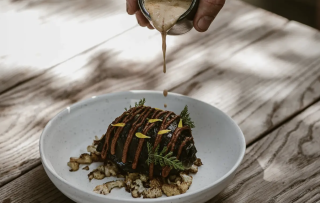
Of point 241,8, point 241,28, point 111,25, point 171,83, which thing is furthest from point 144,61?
point 241,8

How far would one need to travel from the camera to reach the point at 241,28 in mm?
2404

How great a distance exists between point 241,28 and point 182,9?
0.96 metres

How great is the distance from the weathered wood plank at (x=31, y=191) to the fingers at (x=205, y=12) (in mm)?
688

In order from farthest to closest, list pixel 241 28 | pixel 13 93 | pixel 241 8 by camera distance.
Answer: pixel 241 8, pixel 241 28, pixel 13 93

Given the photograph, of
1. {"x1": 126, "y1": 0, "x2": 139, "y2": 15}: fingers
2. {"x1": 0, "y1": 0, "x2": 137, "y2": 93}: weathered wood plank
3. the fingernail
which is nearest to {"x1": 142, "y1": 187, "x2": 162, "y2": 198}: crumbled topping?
the fingernail

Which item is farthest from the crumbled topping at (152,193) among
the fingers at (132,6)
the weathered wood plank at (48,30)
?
the weathered wood plank at (48,30)

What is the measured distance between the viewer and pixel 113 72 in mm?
2096

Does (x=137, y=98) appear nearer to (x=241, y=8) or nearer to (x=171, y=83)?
(x=171, y=83)

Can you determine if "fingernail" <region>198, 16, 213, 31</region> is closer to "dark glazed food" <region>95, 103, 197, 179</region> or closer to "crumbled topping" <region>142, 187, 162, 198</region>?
"dark glazed food" <region>95, 103, 197, 179</region>

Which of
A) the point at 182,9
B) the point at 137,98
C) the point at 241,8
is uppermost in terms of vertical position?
the point at 182,9

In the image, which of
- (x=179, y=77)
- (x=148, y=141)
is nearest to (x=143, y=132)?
(x=148, y=141)

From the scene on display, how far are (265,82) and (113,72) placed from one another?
656 mm

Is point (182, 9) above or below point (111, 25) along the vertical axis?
above

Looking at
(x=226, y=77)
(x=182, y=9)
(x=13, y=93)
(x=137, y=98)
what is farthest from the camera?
(x=226, y=77)
